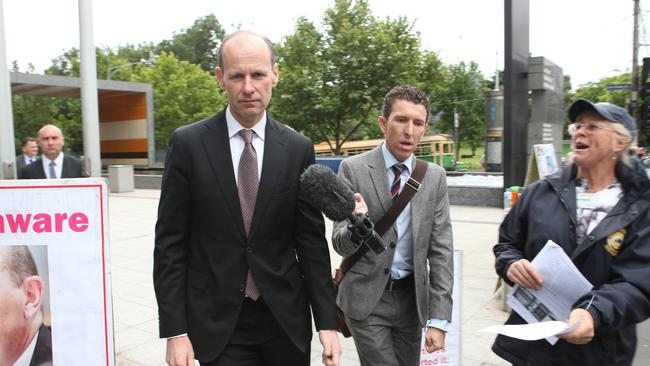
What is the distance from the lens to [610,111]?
211 cm

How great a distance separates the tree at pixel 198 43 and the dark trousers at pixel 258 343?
64.7 meters

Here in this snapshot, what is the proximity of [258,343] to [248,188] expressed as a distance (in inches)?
25.4

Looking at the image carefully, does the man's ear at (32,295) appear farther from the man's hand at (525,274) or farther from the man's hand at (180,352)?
the man's hand at (525,274)

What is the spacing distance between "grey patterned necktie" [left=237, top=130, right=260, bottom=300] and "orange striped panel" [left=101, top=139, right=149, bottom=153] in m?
24.2

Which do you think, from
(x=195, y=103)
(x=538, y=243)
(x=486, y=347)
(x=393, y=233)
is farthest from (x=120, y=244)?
(x=195, y=103)

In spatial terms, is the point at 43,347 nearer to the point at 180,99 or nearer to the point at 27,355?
the point at 27,355

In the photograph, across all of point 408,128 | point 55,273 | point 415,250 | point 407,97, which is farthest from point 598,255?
point 55,273

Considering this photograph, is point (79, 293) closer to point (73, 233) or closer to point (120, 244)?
point (73, 233)

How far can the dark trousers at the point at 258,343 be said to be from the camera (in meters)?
2.01

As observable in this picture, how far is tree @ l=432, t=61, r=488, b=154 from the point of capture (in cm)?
3834

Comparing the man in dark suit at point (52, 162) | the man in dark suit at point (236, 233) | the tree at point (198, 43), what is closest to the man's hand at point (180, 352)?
the man in dark suit at point (236, 233)

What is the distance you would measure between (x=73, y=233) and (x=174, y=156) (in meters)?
1.02

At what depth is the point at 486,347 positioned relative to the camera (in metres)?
4.50

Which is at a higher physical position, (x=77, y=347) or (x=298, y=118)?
(x=298, y=118)
